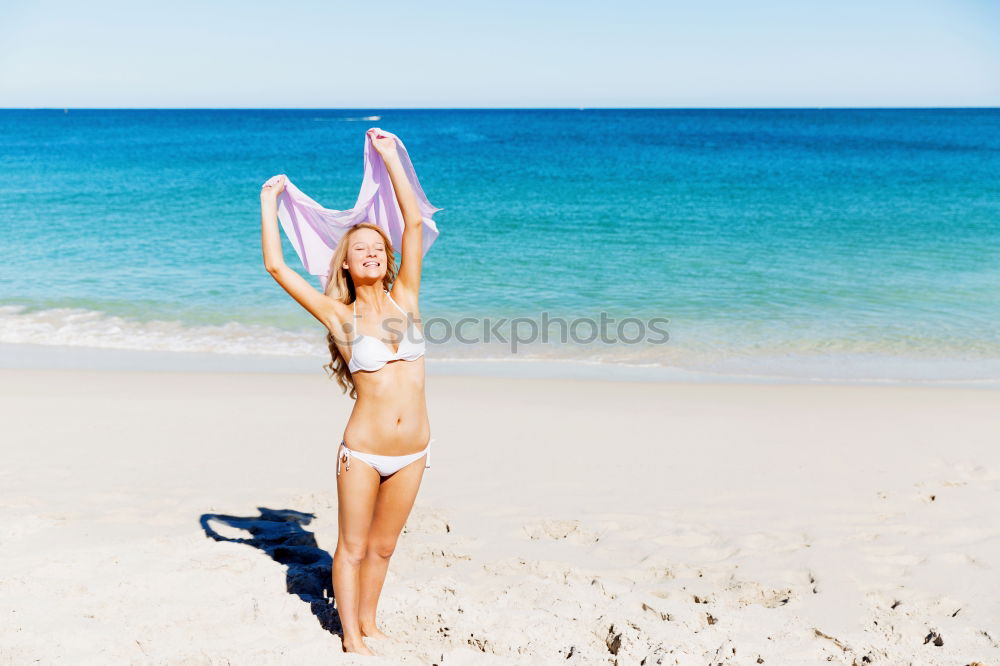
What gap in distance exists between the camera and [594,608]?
14.5 ft

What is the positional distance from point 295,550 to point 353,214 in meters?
2.20

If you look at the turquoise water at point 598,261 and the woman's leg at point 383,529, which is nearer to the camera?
the woman's leg at point 383,529

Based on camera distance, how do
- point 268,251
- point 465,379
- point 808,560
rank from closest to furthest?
point 268,251 < point 808,560 < point 465,379

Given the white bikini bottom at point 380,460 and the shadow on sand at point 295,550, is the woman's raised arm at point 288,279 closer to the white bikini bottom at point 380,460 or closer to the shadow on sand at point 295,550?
the white bikini bottom at point 380,460

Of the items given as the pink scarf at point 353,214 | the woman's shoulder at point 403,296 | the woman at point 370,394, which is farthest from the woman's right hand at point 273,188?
the woman's shoulder at point 403,296

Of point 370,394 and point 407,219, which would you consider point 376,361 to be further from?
point 407,219

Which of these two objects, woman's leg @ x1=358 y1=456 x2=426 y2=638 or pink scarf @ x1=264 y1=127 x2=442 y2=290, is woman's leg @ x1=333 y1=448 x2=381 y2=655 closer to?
woman's leg @ x1=358 y1=456 x2=426 y2=638

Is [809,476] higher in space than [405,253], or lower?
lower

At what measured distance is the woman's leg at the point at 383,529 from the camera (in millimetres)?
3844

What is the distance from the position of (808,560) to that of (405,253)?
318 centimetres

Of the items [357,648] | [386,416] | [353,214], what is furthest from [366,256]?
[357,648]

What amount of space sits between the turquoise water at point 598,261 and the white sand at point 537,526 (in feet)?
8.51

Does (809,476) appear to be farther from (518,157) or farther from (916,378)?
(518,157)

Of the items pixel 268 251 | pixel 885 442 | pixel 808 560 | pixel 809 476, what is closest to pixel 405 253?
pixel 268 251
